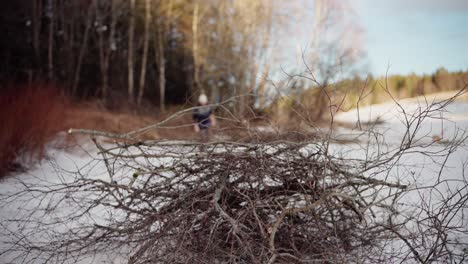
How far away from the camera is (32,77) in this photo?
59.4 ft

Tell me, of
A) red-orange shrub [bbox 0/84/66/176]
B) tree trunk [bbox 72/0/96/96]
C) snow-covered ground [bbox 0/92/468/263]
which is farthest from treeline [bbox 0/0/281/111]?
snow-covered ground [bbox 0/92/468/263]

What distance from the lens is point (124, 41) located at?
22625mm

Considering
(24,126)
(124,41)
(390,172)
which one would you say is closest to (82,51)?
(124,41)

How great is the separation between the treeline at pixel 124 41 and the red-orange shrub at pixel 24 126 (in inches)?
324

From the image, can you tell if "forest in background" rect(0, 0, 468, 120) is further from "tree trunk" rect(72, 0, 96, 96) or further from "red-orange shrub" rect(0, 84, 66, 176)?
"red-orange shrub" rect(0, 84, 66, 176)

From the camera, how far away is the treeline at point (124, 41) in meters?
19.0

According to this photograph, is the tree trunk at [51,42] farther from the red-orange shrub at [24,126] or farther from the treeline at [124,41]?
the red-orange shrub at [24,126]

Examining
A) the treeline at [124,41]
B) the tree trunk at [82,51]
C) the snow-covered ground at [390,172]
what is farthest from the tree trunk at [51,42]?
the snow-covered ground at [390,172]

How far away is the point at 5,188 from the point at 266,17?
15027 millimetres

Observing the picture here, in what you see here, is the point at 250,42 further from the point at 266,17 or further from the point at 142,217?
the point at 142,217

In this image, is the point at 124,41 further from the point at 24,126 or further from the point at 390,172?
the point at 390,172

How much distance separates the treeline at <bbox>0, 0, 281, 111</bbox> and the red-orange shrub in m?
8.23

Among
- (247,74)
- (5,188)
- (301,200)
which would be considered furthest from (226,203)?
(247,74)

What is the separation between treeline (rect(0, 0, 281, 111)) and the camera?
18953 millimetres
